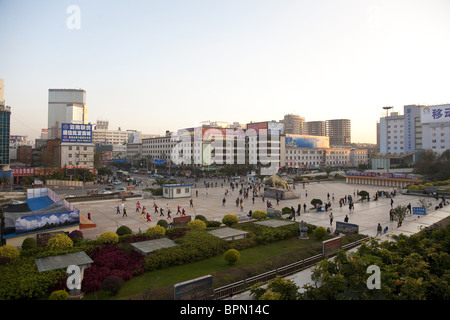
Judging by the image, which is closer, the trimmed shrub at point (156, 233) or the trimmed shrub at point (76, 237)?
the trimmed shrub at point (76, 237)

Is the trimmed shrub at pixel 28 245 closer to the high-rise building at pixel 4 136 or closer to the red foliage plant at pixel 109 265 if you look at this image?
the red foliage plant at pixel 109 265

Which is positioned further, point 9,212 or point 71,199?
point 71,199

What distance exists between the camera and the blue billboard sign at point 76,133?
198 feet

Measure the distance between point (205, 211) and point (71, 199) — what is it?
14.6 m

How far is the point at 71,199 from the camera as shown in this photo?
3262cm

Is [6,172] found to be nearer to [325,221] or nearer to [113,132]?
[325,221]

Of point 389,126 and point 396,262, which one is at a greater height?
point 389,126

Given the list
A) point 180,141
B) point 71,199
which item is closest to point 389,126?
point 180,141

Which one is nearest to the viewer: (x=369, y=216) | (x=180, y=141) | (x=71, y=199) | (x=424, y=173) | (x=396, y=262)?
(x=396, y=262)

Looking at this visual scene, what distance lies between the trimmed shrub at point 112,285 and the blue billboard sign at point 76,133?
5645 centimetres

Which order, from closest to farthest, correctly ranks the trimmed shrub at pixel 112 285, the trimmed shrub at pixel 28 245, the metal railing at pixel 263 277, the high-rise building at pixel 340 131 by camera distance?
the metal railing at pixel 263 277 < the trimmed shrub at pixel 112 285 < the trimmed shrub at pixel 28 245 < the high-rise building at pixel 340 131

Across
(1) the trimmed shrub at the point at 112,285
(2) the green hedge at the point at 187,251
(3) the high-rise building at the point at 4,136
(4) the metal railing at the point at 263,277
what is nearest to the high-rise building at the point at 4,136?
(3) the high-rise building at the point at 4,136

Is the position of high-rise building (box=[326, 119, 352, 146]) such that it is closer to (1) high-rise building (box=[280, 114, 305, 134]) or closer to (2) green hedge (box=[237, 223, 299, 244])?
(1) high-rise building (box=[280, 114, 305, 134])

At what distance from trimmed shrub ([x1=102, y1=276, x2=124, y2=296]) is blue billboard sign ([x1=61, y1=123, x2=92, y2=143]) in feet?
185
